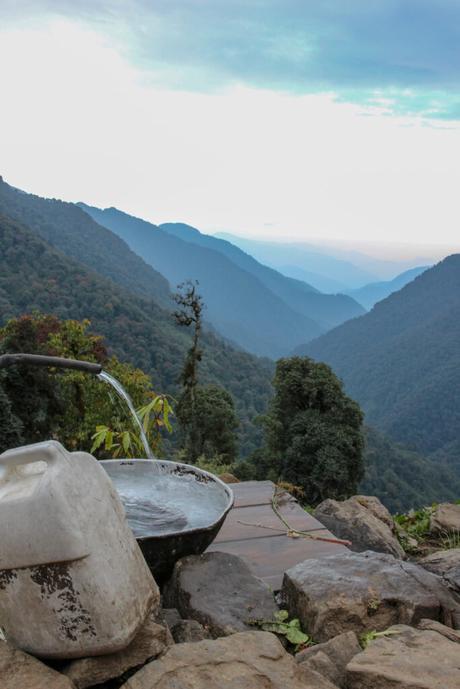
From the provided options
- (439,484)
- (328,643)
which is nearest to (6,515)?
(328,643)

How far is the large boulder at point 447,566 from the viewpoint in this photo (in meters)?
2.69

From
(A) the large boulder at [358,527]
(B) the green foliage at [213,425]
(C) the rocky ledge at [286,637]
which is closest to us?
(C) the rocky ledge at [286,637]

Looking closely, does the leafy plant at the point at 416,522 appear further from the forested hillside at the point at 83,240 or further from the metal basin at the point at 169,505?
the forested hillside at the point at 83,240

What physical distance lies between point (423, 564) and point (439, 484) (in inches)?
1962

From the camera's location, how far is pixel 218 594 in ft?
7.14

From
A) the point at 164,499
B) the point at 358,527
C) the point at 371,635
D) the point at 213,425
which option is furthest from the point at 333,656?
the point at 213,425

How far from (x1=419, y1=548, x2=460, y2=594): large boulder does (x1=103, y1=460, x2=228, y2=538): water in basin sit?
1103 mm

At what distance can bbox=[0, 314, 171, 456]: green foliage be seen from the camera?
1616 cm

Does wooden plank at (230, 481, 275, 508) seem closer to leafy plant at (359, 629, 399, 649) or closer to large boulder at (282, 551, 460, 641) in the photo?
large boulder at (282, 551, 460, 641)

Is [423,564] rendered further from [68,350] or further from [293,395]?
[293,395]

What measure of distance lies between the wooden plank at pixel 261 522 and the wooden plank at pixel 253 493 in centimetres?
7

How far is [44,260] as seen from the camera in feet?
178

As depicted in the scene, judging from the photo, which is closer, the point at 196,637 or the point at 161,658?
the point at 161,658

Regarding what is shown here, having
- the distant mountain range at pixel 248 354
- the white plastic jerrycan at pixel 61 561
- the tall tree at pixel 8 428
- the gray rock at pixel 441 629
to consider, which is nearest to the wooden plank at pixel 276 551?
the gray rock at pixel 441 629
